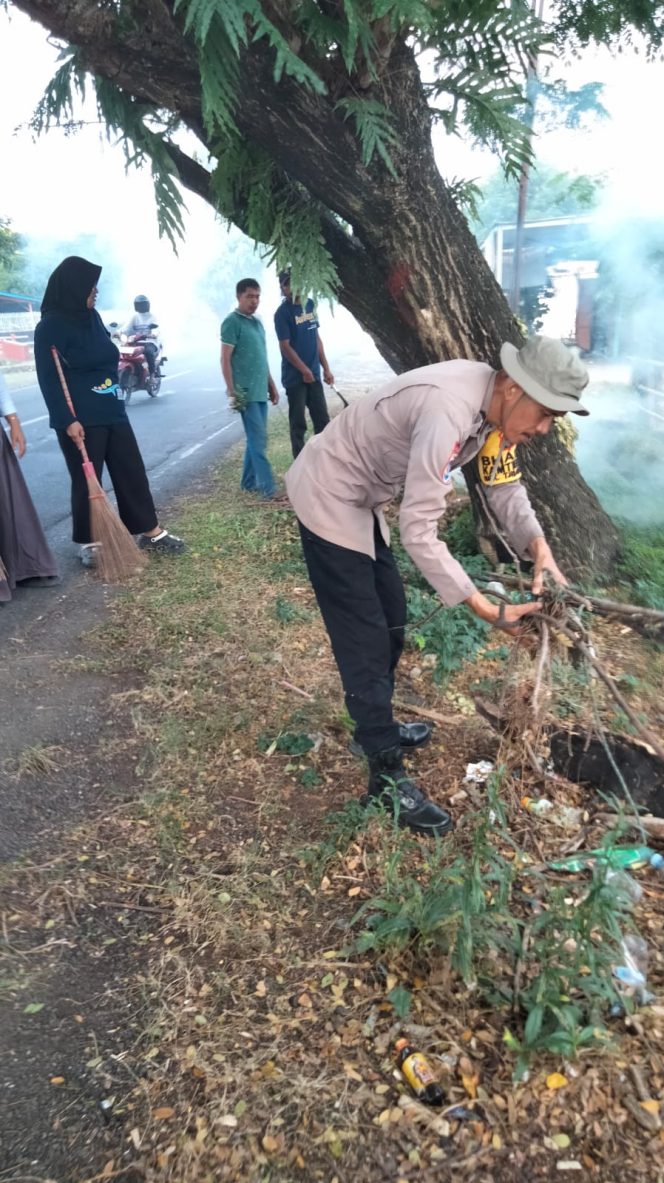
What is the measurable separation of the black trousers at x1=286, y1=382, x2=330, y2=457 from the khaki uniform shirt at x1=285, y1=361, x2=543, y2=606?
3.81 metres

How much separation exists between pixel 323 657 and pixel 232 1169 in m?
2.55

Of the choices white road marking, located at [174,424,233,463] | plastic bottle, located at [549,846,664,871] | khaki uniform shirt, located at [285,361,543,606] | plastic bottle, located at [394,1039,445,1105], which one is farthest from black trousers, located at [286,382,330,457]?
plastic bottle, located at [394,1039,445,1105]

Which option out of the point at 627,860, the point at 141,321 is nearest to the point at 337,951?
the point at 627,860

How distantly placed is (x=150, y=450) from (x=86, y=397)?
4893 millimetres

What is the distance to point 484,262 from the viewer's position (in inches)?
166

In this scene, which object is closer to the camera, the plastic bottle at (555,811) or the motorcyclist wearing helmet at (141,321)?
the plastic bottle at (555,811)

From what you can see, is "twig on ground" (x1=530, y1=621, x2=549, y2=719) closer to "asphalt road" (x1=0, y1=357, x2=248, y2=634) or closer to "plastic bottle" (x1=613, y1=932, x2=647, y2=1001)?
"plastic bottle" (x1=613, y1=932, x2=647, y2=1001)

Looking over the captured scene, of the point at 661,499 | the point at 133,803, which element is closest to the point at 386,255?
the point at 133,803

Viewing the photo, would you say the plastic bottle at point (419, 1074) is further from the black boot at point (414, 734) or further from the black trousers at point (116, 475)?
the black trousers at point (116, 475)

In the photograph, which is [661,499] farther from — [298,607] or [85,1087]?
[85,1087]

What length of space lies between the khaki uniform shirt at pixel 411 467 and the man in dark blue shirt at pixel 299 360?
377cm

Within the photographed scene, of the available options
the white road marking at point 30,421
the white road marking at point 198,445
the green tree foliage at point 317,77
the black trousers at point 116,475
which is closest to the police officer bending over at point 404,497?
the green tree foliage at point 317,77

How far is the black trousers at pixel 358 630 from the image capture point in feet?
8.80

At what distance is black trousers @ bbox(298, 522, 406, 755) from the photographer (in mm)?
2684
